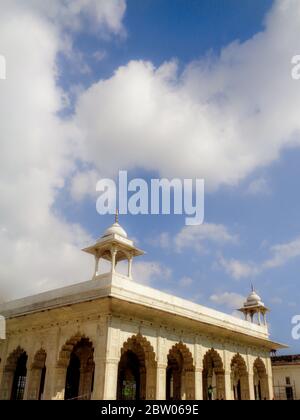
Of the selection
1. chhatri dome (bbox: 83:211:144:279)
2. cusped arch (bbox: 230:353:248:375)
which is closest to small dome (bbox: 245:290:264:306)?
cusped arch (bbox: 230:353:248:375)

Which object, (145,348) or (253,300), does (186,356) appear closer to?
(145,348)

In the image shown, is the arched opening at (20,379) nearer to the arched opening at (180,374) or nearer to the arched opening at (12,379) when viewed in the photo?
the arched opening at (12,379)

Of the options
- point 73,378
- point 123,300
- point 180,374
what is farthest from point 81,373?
point 123,300

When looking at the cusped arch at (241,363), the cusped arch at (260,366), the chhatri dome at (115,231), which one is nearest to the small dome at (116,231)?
the chhatri dome at (115,231)

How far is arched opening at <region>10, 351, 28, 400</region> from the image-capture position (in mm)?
22438

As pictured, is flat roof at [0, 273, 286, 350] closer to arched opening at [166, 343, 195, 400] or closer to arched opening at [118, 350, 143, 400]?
arched opening at [166, 343, 195, 400]

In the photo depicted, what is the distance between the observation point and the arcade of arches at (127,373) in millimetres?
19094

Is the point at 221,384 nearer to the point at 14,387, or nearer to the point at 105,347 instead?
the point at 105,347

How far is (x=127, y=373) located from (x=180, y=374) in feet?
11.7

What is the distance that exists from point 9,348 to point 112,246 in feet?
25.4

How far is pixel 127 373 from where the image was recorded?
22.7 meters
